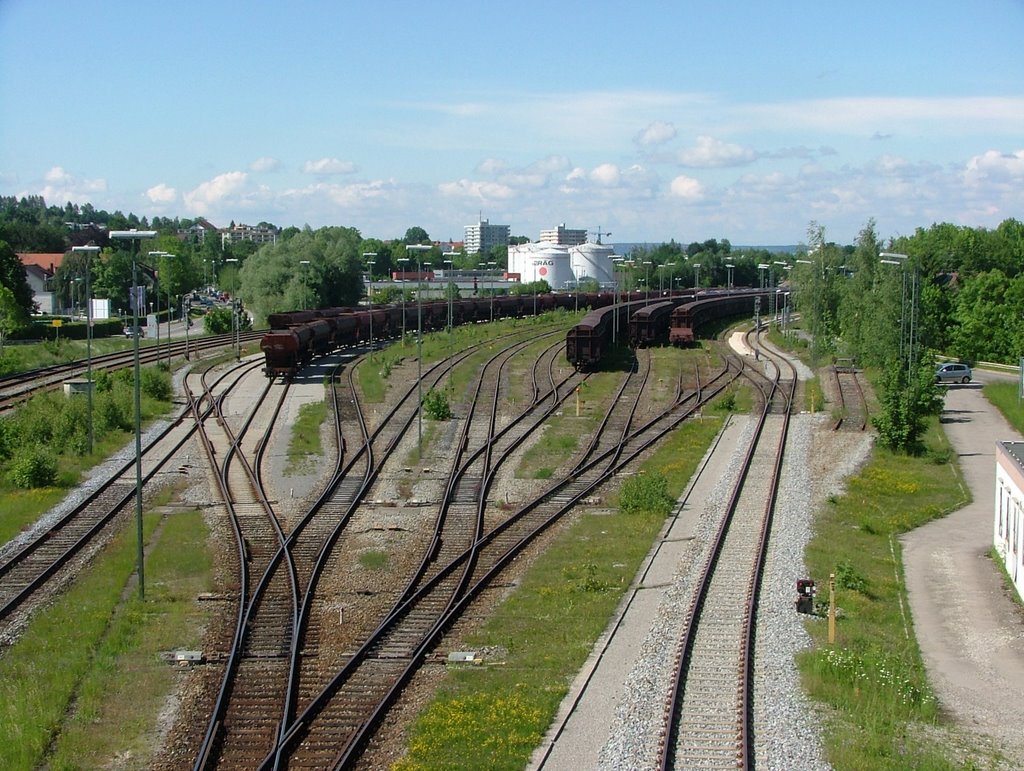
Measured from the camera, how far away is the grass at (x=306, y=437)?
33.0 metres

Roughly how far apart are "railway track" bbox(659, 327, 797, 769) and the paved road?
2.83m

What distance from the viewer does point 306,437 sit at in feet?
120

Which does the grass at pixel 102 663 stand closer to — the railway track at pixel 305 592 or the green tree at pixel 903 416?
the railway track at pixel 305 592

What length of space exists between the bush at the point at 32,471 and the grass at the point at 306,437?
6.21 m

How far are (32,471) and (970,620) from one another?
23006 mm

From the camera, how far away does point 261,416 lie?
4109cm

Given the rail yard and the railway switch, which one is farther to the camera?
the railway switch

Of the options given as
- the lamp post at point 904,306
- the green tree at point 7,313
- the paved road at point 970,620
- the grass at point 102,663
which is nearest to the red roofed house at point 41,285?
the green tree at point 7,313

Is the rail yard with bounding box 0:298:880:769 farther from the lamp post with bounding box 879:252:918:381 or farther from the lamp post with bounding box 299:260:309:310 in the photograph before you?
the lamp post with bounding box 299:260:309:310

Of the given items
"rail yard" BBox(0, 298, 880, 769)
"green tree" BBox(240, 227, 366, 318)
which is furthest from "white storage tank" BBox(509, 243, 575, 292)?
"rail yard" BBox(0, 298, 880, 769)

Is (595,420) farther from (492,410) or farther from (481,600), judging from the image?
(481,600)

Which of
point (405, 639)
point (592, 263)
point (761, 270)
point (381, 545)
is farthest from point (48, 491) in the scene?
point (592, 263)

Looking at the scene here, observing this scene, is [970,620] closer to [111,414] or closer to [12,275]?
[111,414]

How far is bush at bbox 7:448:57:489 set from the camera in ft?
98.0
